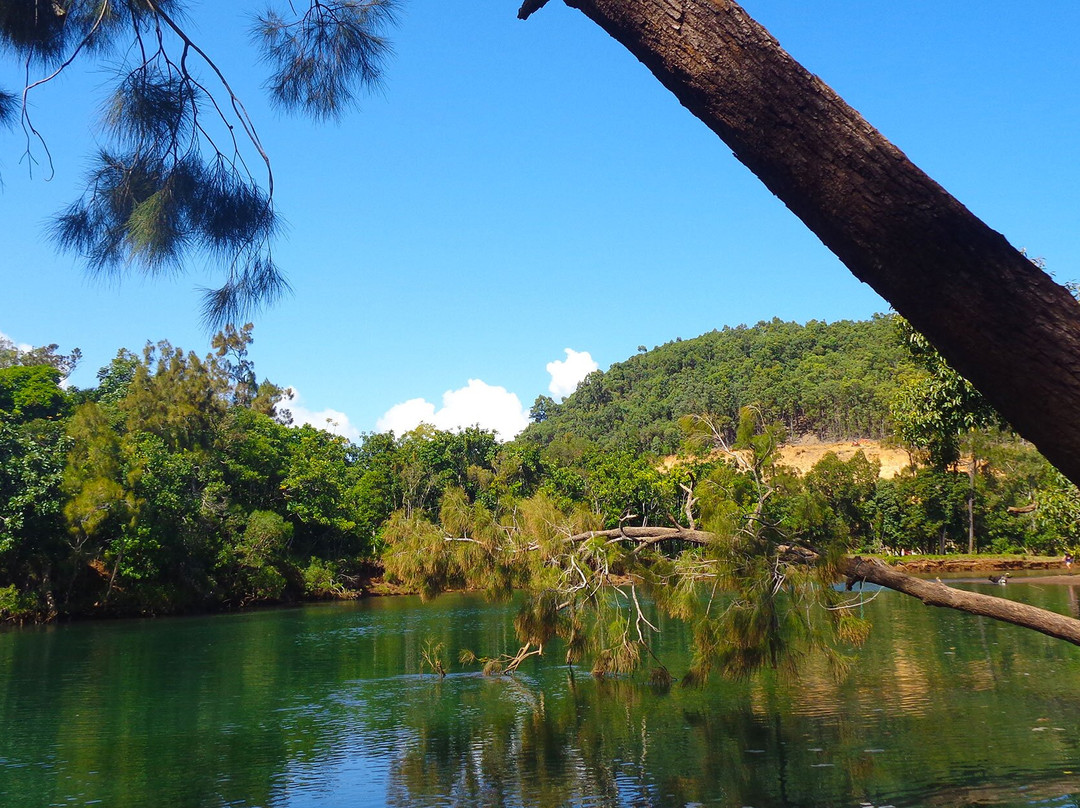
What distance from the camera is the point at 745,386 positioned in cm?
6944

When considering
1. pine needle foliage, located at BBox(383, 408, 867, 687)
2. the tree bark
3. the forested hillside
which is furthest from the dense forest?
the forested hillside

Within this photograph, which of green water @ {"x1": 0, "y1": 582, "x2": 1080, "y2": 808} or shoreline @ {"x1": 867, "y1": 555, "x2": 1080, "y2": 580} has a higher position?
shoreline @ {"x1": 867, "y1": 555, "x2": 1080, "y2": 580}

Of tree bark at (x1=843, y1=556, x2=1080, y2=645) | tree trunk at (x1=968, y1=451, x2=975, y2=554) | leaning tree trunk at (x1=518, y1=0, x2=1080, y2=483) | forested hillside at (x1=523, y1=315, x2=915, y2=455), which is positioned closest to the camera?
leaning tree trunk at (x1=518, y1=0, x2=1080, y2=483)

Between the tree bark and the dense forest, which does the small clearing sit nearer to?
the dense forest

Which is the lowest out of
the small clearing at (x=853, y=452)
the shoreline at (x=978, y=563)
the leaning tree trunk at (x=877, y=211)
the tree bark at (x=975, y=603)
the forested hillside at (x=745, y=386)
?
the shoreline at (x=978, y=563)

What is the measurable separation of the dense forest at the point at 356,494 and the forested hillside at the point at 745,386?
10.2 m

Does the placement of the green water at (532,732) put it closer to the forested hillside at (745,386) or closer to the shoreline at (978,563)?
the shoreline at (978,563)

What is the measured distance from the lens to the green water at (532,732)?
7762mm

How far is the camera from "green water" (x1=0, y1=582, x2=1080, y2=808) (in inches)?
306

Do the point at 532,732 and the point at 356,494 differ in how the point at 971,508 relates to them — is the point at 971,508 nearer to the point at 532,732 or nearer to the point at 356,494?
the point at 356,494

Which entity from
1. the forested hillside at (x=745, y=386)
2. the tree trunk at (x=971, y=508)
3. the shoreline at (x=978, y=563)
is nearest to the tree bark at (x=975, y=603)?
the shoreline at (x=978, y=563)

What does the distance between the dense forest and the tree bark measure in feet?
4.17

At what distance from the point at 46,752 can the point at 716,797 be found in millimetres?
7168

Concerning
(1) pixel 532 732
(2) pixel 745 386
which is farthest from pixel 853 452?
(1) pixel 532 732
